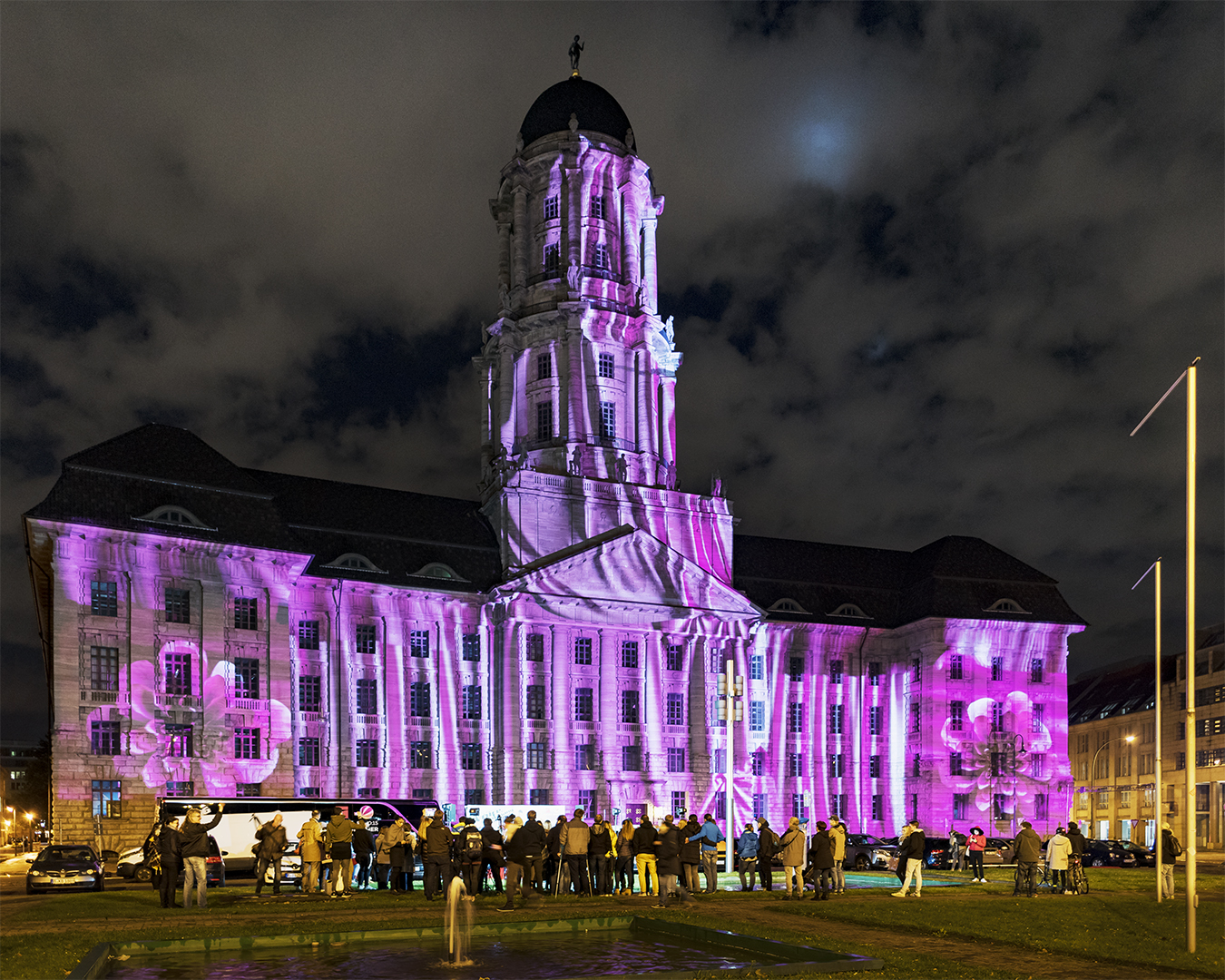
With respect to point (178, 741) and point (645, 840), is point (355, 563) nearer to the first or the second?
point (178, 741)

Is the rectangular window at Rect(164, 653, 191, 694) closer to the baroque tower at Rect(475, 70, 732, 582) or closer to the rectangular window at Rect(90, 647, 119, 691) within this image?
the rectangular window at Rect(90, 647, 119, 691)

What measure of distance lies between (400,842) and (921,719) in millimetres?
54898

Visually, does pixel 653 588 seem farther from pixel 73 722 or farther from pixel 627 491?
pixel 73 722

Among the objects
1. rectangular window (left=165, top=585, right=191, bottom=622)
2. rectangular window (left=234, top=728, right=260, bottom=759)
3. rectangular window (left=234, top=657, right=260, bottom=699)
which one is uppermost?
rectangular window (left=165, top=585, right=191, bottom=622)

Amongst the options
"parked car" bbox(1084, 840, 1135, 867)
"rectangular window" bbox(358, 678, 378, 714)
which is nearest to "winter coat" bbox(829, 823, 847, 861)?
"parked car" bbox(1084, 840, 1135, 867)

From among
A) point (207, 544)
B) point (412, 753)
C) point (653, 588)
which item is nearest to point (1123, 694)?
point (653, 588)

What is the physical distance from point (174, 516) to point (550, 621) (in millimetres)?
22185

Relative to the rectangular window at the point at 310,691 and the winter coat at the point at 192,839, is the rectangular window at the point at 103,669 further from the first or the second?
the winter coat at the point at 192,839

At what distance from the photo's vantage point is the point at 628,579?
7712 centimetres

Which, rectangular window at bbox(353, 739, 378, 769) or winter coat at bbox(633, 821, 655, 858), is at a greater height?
winter coat at bbox(633, 821, 655, 858)

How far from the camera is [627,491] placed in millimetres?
82312

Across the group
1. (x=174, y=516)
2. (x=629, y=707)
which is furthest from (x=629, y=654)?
(x=174, y=516)

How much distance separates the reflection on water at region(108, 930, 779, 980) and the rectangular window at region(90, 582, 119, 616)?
150 feet

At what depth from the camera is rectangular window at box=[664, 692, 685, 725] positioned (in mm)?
77625
